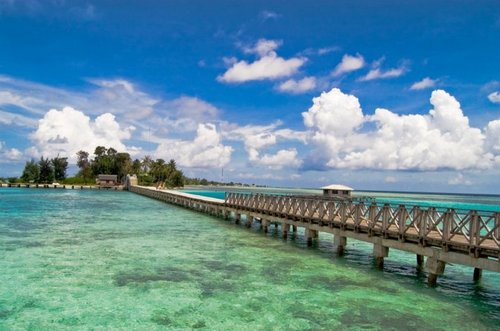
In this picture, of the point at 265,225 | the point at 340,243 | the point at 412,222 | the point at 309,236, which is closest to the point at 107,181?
the point at 265,225

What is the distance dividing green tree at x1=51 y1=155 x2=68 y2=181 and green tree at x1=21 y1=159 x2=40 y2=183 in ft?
17.1

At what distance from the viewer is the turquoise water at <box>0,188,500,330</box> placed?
10.1m

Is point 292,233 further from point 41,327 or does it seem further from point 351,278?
point 41,327

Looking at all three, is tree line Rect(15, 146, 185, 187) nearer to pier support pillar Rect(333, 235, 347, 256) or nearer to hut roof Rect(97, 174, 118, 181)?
hut roof Rect(97, 174, 118, 181)

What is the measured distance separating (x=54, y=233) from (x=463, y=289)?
23659mm

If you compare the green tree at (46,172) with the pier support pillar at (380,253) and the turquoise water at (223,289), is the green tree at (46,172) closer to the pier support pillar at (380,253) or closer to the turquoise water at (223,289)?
the turquoise water at (223,289)

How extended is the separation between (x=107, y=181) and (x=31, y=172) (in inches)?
1086

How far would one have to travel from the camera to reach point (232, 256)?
18547 mm

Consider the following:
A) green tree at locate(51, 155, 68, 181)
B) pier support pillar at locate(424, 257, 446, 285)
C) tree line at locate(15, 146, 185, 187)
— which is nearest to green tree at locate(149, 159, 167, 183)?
tree line at locate(15, 146, 185, 187)

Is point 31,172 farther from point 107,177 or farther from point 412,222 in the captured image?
point 412,222

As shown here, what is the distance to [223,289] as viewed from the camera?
502 inches

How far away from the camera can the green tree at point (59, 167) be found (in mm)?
129375

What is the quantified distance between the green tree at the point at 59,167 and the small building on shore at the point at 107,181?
15.6m

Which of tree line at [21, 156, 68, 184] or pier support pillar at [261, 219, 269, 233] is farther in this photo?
tree line at [21, 156, 68, 184]
